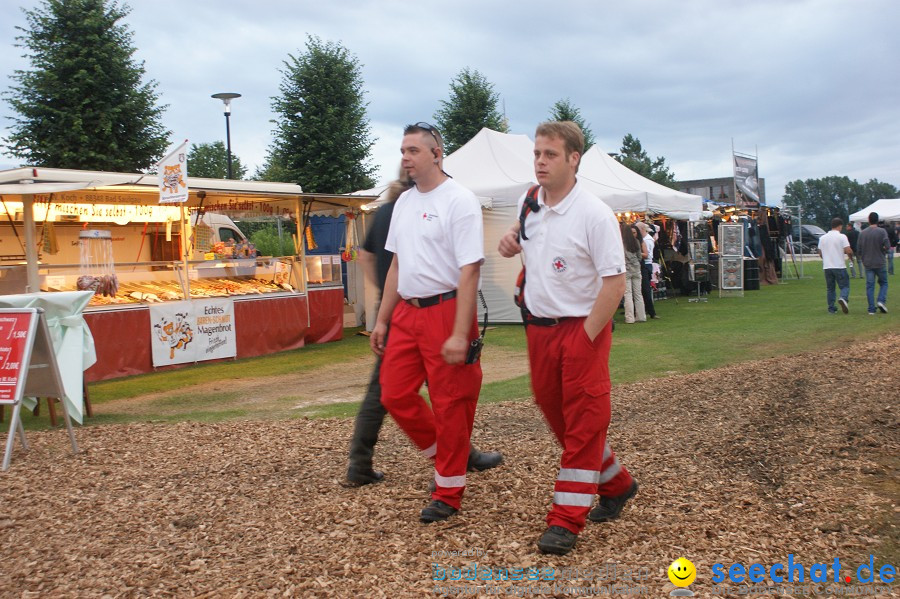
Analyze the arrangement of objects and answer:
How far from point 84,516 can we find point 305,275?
10006 mm

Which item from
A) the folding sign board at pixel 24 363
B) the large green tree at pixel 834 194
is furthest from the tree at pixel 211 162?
the large green tree at pixel 834 194

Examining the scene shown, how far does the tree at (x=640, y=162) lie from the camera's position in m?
54.2

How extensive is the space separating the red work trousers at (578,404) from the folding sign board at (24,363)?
4170mm

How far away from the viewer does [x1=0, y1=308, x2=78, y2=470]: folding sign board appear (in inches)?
235

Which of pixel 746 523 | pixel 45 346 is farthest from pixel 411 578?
pixel 45 346

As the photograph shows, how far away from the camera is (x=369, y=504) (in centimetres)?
441

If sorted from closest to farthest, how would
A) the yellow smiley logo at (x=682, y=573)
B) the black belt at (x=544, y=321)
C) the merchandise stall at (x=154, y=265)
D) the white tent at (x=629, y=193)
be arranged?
1. the yellow smiley logo at (x=682, y=573)
2. the black belt at (x=544, y=321)
3. the merchandise stall at (x=154, y=265)
4. the white tent at (x=629, y=193)

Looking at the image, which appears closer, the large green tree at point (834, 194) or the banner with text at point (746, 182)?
the banner with text at point (746, 182)

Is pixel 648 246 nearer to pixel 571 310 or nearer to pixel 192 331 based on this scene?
pixel 192 331

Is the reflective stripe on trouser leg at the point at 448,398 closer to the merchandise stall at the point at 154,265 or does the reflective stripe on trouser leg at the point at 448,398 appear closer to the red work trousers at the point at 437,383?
the red work trousers at the point at 437,383

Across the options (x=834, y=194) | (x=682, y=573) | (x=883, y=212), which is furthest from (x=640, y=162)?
(x=834, y=194)

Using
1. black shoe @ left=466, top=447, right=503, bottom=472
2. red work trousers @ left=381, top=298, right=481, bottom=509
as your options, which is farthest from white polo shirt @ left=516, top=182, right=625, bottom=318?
black shoe @ left=466, top=447, right=503, bottom=472

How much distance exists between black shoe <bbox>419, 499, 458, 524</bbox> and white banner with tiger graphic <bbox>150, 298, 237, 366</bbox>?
28.2 feet

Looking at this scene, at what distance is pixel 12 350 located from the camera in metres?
6.11
